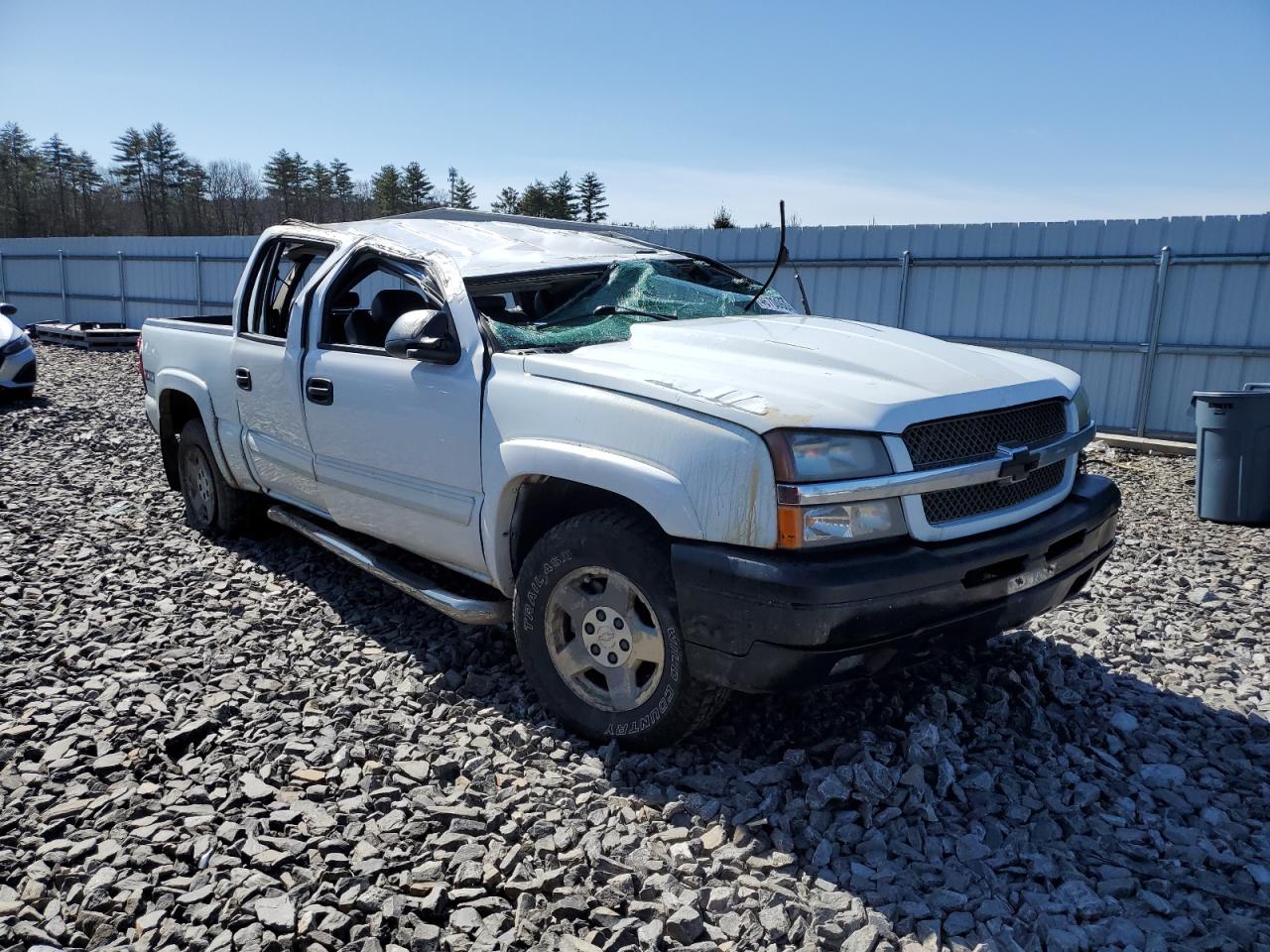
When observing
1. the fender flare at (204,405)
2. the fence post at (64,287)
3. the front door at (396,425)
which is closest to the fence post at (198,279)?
the fence post at (64,287)

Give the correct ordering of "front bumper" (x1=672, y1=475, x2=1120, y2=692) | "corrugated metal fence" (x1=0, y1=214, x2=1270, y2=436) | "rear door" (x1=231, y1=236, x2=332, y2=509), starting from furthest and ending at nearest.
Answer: "corrugated metal fence" (x1=0, y1=214, x2=1270, y2=436) → "rear door" (x1=231, y1=236, x2=332, y2=509) → "front bumper" (x1=672, y1=475, x2=1120, y2=692)

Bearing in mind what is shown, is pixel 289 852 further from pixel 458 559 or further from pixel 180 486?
pixel 180 486

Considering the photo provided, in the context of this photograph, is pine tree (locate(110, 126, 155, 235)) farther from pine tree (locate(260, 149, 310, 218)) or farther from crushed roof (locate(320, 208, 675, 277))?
crushed roof (locate(320, 208, 675, 277))

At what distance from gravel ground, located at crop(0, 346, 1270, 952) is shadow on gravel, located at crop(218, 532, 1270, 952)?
10 mm

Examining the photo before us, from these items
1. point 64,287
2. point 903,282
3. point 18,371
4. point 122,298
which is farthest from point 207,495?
point 64,287

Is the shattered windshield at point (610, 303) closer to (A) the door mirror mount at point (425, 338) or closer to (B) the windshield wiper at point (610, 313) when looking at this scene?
(B) the windshield wiper at point (610, 313)

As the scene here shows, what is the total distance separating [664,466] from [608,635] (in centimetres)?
67

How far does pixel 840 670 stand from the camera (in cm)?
261

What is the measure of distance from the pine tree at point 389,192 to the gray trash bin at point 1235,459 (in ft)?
255

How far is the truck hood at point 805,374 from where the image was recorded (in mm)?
2617

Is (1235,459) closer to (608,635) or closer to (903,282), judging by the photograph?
(903,282)

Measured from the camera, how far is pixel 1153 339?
9.77 m

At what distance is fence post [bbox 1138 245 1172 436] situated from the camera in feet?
31.7

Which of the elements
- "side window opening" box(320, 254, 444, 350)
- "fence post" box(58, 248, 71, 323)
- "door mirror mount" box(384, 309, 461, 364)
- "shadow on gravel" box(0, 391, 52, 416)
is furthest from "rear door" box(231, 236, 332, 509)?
"fence post" box(58, 248, 71, 323)
